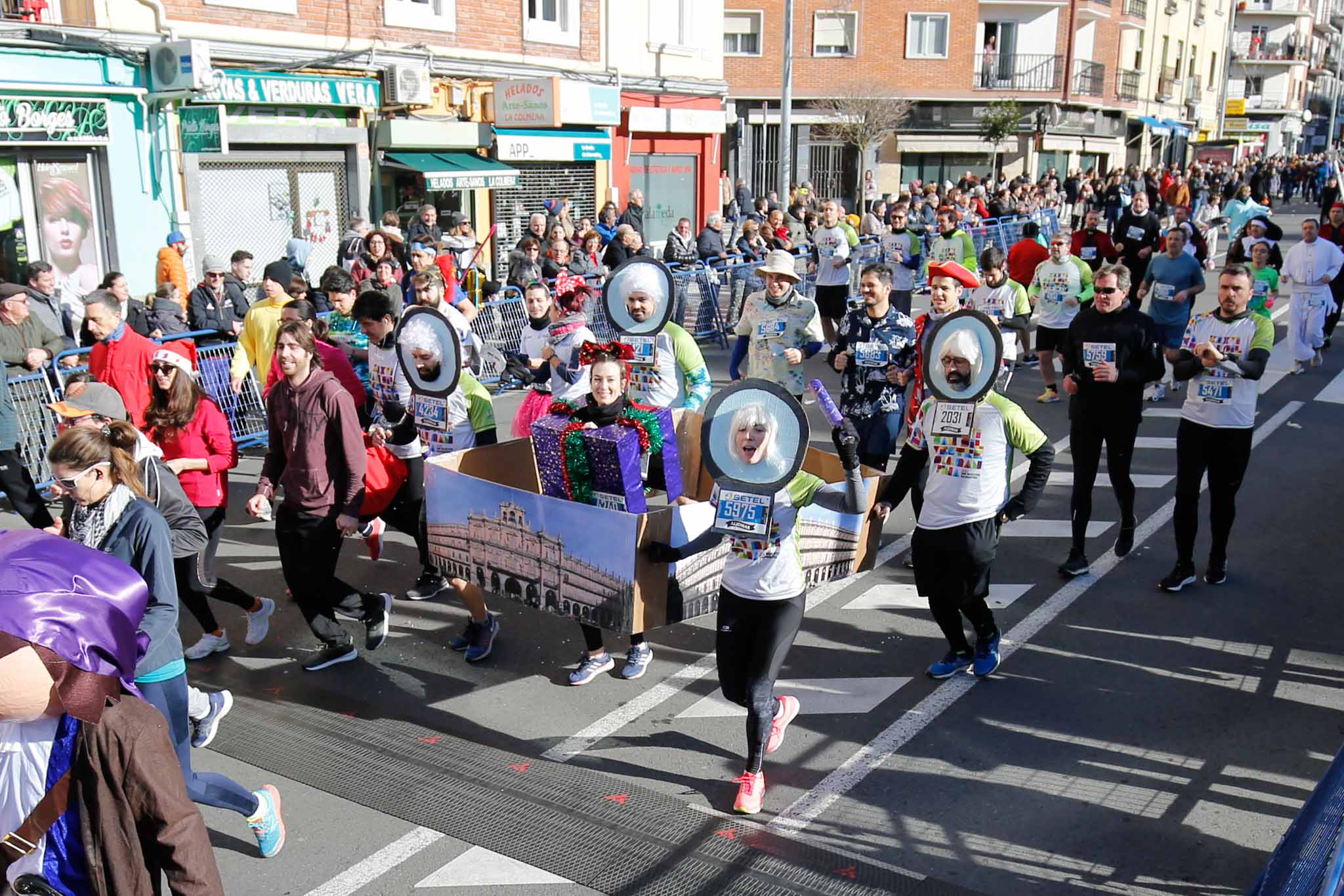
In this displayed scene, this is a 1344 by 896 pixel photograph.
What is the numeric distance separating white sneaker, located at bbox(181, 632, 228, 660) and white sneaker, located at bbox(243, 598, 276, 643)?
142mm

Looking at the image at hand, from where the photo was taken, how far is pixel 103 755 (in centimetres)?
279

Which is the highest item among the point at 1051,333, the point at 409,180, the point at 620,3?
the point at 620,3

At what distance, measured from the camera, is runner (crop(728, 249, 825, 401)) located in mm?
8438

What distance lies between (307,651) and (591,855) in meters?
2.80

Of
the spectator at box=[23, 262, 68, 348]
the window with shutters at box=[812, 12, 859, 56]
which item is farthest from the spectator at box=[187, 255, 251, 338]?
the window with shutters at box=[812, 12, 859, 56]

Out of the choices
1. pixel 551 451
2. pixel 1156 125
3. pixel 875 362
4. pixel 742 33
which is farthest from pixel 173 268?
pixel 1156 125

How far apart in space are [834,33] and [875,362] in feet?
124

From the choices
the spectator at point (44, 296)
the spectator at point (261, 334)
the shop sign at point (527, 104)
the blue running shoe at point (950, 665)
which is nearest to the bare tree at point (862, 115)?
the shop sign at point (527, 104)

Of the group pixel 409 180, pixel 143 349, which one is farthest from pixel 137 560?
pixel 409 180

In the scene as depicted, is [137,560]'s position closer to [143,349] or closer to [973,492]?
[973,492]

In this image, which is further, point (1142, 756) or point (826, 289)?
point (826, 289)

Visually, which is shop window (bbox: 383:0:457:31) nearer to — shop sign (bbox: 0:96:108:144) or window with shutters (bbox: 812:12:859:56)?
shop sign (bbox: 0:96:108:144)

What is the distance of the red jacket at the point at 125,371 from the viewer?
8031mm

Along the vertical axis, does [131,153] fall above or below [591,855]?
above
